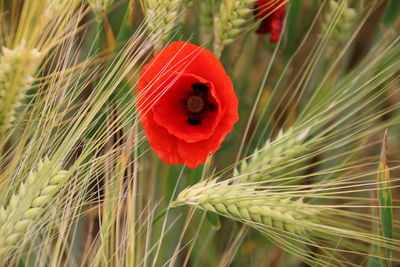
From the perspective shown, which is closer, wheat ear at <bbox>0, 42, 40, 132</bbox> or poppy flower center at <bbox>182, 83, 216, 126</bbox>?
wheat ear at <bbox>0, 42, 40, 132</bbox>

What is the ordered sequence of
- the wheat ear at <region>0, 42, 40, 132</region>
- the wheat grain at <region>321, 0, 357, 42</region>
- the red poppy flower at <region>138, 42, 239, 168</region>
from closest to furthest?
the wheat ear at <region>0, 42, 40, 132</region>
the red poppy flower at <region>138, 42, 239, 168</region>
the wheat grain at <region>321, 0, 357, 42</region>

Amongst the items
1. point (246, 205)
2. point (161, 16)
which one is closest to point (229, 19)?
point (161, 16)

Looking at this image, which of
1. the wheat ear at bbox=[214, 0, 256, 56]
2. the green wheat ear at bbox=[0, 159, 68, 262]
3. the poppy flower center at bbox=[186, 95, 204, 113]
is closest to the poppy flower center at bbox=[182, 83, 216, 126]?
the poppy flower center at bbox=[186, 95, 204, 113]

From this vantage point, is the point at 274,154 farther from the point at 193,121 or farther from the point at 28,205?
the point at 28,205

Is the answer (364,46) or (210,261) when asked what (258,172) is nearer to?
(210,261)

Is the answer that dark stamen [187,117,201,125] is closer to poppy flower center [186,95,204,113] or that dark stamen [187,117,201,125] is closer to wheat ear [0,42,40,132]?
poppy flower center [186,95,204,113]

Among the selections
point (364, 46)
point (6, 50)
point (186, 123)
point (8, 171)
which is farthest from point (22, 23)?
point (364, 46)

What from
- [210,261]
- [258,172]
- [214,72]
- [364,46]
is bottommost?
[210,261]

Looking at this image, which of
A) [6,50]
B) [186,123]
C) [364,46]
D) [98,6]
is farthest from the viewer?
[364,46]
